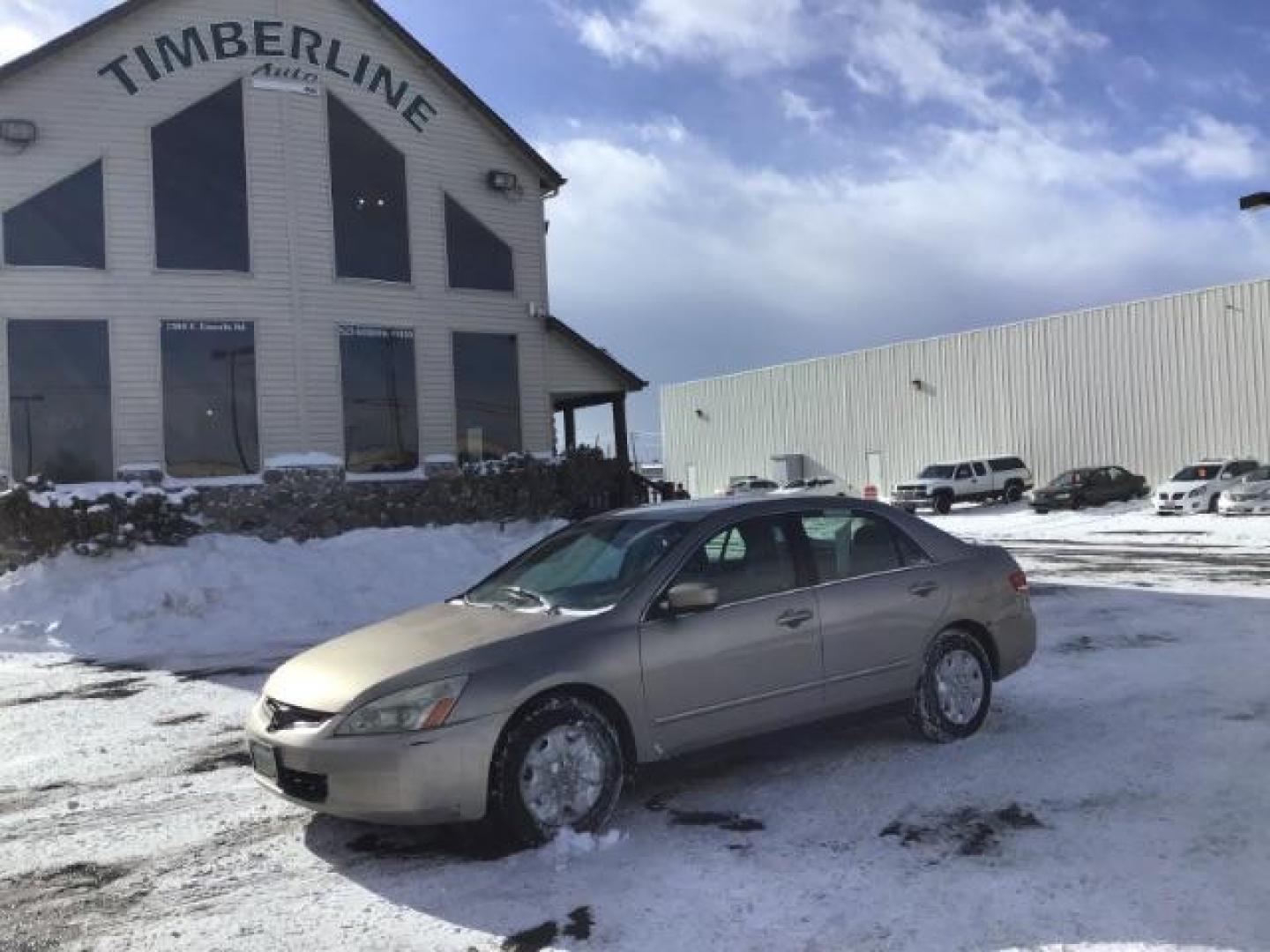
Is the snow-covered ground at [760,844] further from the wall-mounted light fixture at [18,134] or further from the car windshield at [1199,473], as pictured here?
the car windshield at [1199,473]

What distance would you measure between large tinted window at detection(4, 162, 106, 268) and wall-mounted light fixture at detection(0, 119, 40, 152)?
2.19ft

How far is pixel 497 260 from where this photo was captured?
20156 mm

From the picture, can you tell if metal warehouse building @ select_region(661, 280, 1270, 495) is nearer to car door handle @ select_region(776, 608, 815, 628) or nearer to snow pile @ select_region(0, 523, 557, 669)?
snow pile @ select_region(0, 523, 557, 669)

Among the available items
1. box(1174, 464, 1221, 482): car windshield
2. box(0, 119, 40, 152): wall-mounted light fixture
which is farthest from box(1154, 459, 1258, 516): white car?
box(0, 119, 40, 152): wall-mounted light fixture

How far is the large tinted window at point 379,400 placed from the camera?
18.3 meters

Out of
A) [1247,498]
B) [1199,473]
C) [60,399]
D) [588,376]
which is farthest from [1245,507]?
[60,399]

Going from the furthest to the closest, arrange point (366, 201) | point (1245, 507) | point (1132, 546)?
point (1245, 507), point (1132, 546), point (366, 201)

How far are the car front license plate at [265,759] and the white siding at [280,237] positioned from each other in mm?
12761

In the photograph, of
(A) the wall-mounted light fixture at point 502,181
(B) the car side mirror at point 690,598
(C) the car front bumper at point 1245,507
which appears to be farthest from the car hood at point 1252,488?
(B) the car side mirror at point 690,598

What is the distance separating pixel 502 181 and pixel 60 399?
8.19 m

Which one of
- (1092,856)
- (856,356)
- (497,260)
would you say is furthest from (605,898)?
(856,356)

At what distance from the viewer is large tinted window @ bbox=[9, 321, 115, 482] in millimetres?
15953

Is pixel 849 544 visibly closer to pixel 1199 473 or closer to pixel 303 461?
pixel 303 461

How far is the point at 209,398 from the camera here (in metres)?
17.1
